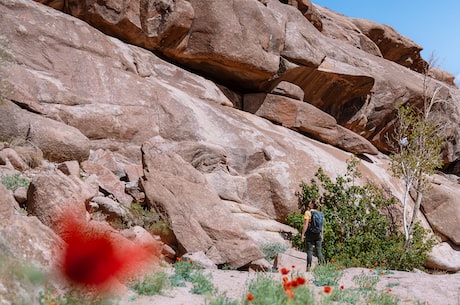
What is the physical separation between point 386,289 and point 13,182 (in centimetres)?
672

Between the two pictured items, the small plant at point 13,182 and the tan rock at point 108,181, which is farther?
the tan rock at point 108,181

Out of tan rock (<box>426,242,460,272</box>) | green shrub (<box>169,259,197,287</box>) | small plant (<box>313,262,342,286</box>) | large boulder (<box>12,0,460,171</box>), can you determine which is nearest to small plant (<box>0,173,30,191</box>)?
green shrub (<box>169,259,197,287</box>)

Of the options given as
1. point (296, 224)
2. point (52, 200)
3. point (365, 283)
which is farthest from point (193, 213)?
point (296, 224)

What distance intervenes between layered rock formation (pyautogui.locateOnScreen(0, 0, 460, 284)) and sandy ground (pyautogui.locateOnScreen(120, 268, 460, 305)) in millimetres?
2134

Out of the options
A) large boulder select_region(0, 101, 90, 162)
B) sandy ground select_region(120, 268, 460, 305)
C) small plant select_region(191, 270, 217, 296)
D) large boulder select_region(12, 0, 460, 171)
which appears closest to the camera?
sandy ground select_region(120, 268, 460, 305)

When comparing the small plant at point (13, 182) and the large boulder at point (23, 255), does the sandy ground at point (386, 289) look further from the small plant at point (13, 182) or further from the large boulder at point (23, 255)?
the small plant at point (13, 182)

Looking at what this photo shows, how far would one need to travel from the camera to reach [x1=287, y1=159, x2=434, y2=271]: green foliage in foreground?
562 inches

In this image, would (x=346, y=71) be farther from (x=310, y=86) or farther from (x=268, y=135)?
(x=268, y=135)

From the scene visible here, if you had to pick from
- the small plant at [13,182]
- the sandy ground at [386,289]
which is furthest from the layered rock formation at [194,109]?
the sandy ground at [386,289]

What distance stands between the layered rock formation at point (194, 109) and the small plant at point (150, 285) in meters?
2.21

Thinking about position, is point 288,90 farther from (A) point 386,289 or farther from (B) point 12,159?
(A) point 386,289

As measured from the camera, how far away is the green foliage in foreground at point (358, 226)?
14273 millimetres

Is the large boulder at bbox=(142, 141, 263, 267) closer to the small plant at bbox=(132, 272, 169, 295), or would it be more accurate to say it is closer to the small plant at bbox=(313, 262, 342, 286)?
the small plant at bbox=(313, 262, 342, 286)

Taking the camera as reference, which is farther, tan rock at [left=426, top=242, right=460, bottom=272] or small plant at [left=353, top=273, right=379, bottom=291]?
tan rock at [left=426, top=242, right=460, bottom=272]
